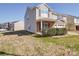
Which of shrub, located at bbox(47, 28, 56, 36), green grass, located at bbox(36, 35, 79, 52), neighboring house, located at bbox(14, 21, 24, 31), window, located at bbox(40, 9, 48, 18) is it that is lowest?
green grass, located at bbox(36, 35, 79, 52)

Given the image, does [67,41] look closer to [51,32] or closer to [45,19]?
[51,32]

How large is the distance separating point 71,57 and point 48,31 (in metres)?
0.40

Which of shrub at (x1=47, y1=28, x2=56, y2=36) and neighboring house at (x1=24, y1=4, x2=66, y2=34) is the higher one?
neighboring house at (x1=24, y1=4, x2=66, y2=34)

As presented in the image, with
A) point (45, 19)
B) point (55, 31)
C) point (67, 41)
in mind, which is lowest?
point (67, 41)

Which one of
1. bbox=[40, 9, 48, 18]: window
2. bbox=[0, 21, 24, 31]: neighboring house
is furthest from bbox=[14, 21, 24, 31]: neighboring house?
bbox=[40, 9, 48, 18]: window

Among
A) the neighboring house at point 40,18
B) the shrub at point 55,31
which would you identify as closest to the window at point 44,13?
the neighboring house at point 40,18

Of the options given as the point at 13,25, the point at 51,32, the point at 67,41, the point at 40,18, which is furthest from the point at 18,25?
the point at 67,41

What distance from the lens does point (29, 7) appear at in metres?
5.01

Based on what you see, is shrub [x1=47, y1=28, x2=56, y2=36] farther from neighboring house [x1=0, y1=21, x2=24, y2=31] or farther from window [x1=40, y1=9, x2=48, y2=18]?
neighboring house [x1=0, y1=21, x2=24, y2=31]

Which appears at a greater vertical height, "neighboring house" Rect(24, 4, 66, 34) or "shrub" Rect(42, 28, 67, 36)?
"neighboring house" Rect(24, 4, 66, 34)

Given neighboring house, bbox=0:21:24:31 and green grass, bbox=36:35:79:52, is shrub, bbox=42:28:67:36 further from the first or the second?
neighboring house, bbox=0:21:24:31

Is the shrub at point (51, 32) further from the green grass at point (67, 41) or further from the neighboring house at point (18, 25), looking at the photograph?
the neighboring house at point (18, 25)

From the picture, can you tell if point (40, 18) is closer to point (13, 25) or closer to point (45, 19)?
point (45, 19)

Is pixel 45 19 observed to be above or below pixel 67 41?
above
